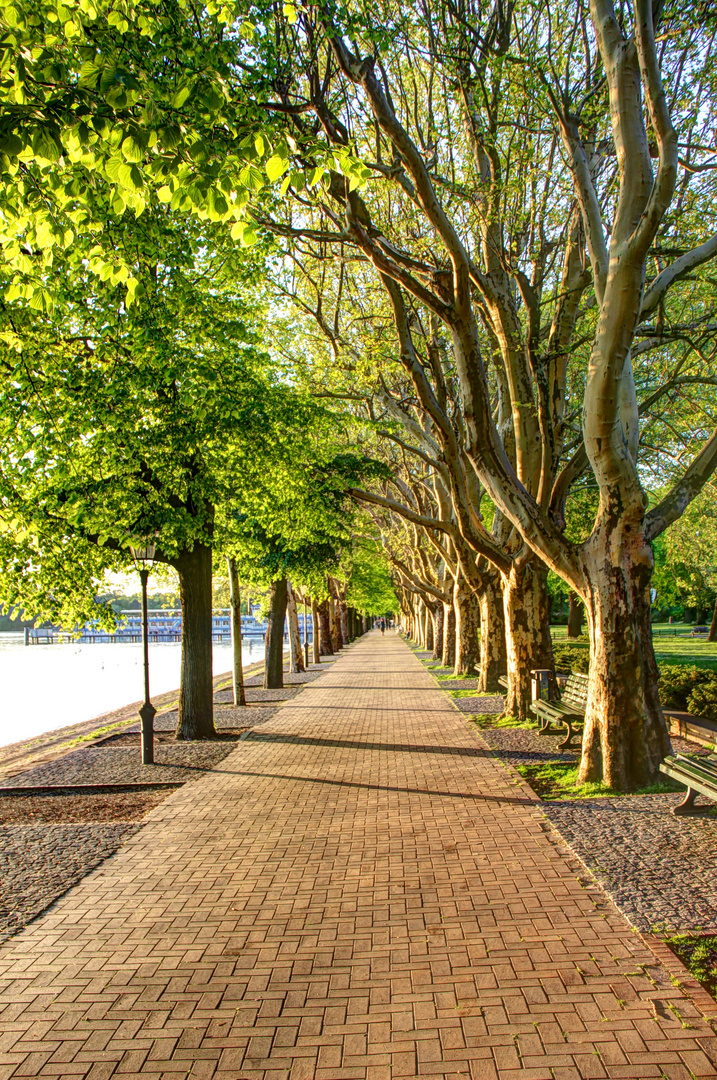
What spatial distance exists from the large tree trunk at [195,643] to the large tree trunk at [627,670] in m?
6.86

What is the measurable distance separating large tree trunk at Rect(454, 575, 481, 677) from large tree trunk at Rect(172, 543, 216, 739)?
9.10 meters

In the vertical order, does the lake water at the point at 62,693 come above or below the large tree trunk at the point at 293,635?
below

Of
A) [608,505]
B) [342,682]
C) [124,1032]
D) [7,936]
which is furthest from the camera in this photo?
[342,682]

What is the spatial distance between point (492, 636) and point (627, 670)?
891 centimetres

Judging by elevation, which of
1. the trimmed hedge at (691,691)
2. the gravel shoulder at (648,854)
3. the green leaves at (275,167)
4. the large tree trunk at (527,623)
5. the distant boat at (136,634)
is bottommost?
the distant boat at (136,634)

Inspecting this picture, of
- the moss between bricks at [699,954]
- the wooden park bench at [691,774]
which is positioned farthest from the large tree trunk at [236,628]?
the moss between bricks at [699,954]

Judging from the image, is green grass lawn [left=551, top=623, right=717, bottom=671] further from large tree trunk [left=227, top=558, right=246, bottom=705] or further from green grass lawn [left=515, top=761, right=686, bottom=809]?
large tree trunk [left=227, top=558, right=246, bottom=705]

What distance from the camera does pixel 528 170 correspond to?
10.4 meters

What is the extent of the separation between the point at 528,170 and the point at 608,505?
18.5ft

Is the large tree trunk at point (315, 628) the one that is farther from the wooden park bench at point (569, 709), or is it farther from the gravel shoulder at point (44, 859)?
the gravel shoulder at point (44, 859)

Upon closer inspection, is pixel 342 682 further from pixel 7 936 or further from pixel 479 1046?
pixel 479 1046

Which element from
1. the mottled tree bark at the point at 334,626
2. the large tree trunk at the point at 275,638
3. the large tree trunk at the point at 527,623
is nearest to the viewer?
the large tree trunk at the point at 527,623

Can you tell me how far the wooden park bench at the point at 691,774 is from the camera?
19.7 feet

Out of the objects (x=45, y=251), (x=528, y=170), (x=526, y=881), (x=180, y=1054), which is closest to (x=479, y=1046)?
(x=180, y=1054)
